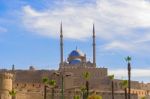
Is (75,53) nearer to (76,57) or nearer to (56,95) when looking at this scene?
(76,57)

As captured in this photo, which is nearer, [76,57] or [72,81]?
[72,81]

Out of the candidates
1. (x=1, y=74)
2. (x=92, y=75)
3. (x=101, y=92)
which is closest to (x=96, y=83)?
(x=92, y=75)

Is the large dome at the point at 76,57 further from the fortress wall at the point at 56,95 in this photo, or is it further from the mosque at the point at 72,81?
the fortress wall at the point at 56,95

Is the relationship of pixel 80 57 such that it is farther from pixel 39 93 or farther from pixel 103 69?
pixel 39 93

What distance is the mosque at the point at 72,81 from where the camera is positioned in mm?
84938

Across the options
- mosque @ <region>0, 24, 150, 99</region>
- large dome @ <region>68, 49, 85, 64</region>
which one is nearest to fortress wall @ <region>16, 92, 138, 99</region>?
mosque @ <region>0, 24, 150, 99</region>

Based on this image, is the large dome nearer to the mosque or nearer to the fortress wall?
the mosque

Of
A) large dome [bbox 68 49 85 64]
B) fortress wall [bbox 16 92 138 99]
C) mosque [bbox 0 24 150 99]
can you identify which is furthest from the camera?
large dome [bbox 68 49 85 64]

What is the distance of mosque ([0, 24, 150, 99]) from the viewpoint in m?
84.9

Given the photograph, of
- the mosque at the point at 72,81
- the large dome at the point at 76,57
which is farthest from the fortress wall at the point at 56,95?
the large dome at the point at 76,57

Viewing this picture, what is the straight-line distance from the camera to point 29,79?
314 feet

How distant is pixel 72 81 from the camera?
3632 inches

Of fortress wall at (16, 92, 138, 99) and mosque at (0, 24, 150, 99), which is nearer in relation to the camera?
fortress wall at (16, 92, 138, 99)

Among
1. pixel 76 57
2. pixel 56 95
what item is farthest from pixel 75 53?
pixel 56 95
